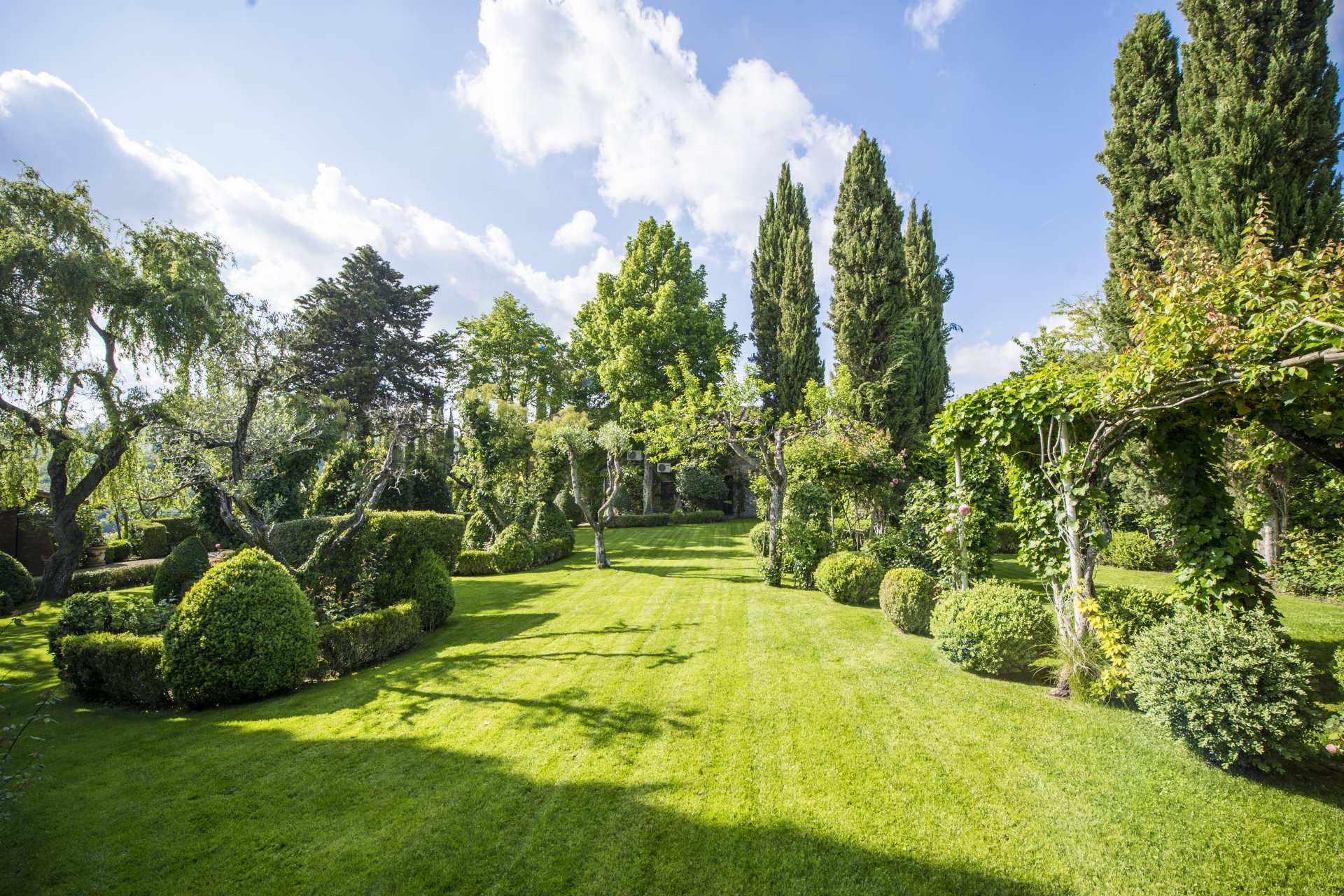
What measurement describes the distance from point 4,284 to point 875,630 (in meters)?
19.6

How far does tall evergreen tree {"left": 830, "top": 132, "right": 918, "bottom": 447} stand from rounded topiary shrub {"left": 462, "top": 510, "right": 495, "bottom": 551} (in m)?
15.2

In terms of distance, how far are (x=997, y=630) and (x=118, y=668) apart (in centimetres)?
1133

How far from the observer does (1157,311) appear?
5.07m

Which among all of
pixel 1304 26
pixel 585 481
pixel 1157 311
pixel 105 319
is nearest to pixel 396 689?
pixel 1157 311

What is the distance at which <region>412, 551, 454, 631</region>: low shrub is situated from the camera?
9.26m

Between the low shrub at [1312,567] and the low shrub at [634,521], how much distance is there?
2213cm

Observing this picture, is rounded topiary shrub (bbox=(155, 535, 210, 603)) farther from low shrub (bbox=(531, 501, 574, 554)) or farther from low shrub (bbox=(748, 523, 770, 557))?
low shrub (bbox=(748, 523, 770, 557))

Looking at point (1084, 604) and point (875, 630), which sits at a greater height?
point (1084, 604)

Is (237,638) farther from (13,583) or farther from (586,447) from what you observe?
(13,583)

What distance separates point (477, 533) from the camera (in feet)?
58.6

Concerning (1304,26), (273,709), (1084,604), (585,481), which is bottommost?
(273,709)

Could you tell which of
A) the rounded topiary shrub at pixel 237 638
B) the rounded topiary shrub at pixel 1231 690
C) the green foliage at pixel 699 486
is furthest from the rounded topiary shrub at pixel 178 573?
the green foliage at pixel 699 486

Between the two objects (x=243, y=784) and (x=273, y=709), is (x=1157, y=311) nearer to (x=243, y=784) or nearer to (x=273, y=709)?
(x=243, y=784)

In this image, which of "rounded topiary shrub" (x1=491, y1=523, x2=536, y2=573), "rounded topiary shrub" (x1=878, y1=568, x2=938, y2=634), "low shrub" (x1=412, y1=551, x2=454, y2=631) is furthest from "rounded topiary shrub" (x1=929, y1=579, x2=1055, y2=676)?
"rounded topiary shrub" (x1=491, y1=523, x2=536, y2=573)
